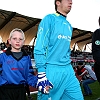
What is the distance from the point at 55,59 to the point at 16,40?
58 cm

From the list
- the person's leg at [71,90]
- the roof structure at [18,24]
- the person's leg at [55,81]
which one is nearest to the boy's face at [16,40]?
the person's leg at [55,81]

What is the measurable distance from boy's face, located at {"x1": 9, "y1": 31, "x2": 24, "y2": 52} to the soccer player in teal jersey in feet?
1.10

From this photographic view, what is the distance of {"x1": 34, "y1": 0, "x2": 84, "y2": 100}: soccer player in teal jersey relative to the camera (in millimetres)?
2764

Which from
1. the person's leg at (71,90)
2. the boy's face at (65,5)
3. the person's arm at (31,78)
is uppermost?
the boy's face at (65,5)

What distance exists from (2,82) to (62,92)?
2.34 feet

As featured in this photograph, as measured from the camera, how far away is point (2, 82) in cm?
293

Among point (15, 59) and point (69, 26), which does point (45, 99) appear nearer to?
point (15, 59)

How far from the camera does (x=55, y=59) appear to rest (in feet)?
9.36

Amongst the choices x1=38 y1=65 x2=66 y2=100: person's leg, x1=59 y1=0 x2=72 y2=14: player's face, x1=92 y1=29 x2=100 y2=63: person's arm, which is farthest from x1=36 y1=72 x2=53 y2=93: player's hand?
x1=92 y1=29 x2=100 y2=63: person's arm

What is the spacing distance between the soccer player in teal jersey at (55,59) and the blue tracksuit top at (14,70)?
317 millimetres

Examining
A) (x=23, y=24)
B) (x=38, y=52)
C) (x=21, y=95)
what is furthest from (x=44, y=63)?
(x=23, y=24)

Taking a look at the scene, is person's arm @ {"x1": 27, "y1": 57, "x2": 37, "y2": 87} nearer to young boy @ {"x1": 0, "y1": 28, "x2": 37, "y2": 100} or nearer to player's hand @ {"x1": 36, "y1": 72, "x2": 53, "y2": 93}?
young boy @ {"x1": 0, "y1": 28, "x2": 37, "y2": 100}

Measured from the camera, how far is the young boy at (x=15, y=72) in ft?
9.61

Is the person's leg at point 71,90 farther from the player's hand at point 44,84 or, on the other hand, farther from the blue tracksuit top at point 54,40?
the player's hand at point 44,84
